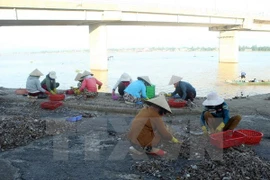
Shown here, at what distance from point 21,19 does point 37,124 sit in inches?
839

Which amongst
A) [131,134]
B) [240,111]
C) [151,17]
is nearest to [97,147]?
[131,134]

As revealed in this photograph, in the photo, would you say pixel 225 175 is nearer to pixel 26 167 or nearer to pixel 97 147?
pixel 97 147

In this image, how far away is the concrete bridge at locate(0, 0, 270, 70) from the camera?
2553 centimetres

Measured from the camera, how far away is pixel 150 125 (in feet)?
15.8

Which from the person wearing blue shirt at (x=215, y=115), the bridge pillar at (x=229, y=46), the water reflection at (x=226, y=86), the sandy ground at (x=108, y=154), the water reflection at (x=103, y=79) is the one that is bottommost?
the water reflection at (x=226, y=86)

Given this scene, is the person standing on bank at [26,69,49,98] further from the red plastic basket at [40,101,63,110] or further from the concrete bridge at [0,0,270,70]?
the concrete bridge at [0,0,270,70]

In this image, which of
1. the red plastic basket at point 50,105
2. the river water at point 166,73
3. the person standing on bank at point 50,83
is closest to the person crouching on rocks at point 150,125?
the red plastic basket at point 50,105

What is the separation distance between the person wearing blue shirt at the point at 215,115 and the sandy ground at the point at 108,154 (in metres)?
0.32

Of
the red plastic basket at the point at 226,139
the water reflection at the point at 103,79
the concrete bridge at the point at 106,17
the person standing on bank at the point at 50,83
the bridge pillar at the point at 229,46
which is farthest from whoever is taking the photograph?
the bridge pillar at the point at 229,46

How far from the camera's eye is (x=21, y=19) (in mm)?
25484

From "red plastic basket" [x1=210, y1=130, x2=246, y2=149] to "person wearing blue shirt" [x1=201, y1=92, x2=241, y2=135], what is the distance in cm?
24

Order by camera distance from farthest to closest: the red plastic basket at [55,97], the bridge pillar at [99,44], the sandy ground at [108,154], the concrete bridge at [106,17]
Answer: the bridge pillar at [99,44]
the concrete bridge at [106,17]
the red plastic basket at [55,97]
the sandy ground at [108,154]

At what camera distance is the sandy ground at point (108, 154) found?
14.0 ft

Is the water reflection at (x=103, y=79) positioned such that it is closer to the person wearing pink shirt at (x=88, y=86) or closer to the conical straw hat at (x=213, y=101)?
the person wearing pink shirt at (x=88, y=86)
